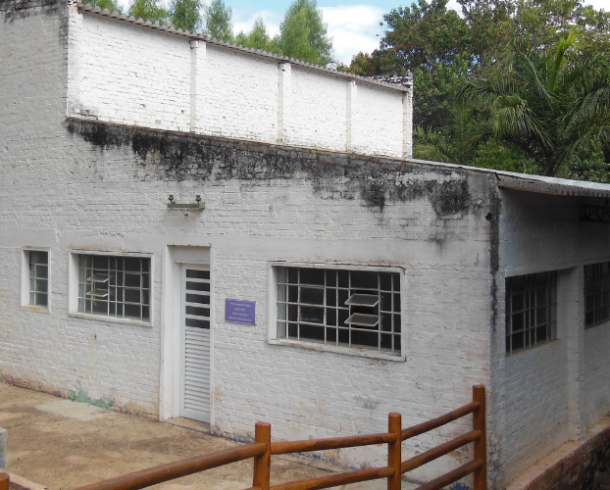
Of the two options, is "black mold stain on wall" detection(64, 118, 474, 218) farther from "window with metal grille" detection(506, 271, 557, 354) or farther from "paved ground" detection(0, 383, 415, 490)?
"paved ground" detection(0, 383, 415, 490)

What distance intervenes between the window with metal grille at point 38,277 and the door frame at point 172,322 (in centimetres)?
274

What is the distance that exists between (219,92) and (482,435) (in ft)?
29.0

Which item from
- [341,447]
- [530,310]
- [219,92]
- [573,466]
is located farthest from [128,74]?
[573,466]

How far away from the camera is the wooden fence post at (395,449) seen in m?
5.56

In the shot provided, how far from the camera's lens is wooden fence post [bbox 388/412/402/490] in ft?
18.2

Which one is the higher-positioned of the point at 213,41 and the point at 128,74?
the point at 213,41

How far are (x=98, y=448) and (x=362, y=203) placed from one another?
13.4 feet

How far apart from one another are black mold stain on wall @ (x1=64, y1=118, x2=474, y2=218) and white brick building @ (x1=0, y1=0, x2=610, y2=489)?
0.02m

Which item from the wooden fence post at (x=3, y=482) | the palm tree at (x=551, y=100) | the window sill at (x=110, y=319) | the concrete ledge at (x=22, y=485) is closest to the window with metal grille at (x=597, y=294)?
the window sill at (x=110, y=319)

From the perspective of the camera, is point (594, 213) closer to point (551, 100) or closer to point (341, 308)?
point (341, 308)

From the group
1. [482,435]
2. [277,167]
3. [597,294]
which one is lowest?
[482,435]

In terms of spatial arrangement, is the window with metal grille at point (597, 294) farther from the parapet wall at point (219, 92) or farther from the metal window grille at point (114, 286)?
the parapet wall at point (219, 92)

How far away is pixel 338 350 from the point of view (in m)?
7.45

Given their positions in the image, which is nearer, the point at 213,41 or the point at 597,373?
the point at 597,373
